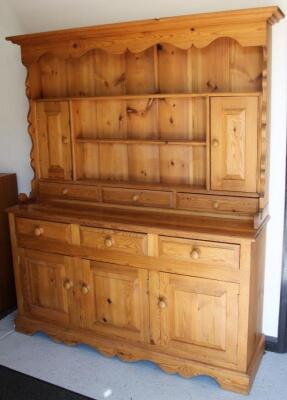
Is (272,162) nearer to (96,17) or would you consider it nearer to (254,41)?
(254,41)

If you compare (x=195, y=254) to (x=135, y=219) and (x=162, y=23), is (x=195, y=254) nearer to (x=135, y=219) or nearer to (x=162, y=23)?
(x=135, y=219)

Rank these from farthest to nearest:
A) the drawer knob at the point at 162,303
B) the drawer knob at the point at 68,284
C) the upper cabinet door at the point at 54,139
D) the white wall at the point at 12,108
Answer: the white wall at the point at 12,108 → the upper cabinet door at the point at 54,139 → the drawer knob at the point at 68,284 → the drawer knob at the point at 162,303

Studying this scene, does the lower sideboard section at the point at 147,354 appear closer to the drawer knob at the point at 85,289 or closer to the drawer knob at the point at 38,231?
the drawer knob at the point at 85,289

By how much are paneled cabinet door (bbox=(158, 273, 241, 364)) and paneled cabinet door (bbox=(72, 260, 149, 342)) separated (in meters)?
0.13

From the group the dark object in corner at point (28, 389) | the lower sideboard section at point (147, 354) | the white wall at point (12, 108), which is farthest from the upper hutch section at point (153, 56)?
the dark object in corner at point (28, 389)

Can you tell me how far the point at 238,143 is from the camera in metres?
2.35

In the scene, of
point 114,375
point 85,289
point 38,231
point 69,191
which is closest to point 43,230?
point 38,231

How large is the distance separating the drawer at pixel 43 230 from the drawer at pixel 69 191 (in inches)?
10.5

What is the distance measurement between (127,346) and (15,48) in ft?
6.84

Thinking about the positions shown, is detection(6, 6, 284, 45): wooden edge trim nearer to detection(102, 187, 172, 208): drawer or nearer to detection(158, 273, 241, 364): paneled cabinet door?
detection(102, 187, 172, 208): drawer

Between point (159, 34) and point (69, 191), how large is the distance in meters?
1.12

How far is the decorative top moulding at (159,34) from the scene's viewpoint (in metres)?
2.14

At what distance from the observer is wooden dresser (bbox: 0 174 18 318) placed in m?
3.12

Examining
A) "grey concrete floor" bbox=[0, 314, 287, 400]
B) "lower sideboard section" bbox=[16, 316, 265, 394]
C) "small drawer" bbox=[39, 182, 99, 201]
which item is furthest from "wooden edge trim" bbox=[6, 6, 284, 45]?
"grey concrete floor" bbox=[0, 314, 287, 400]
